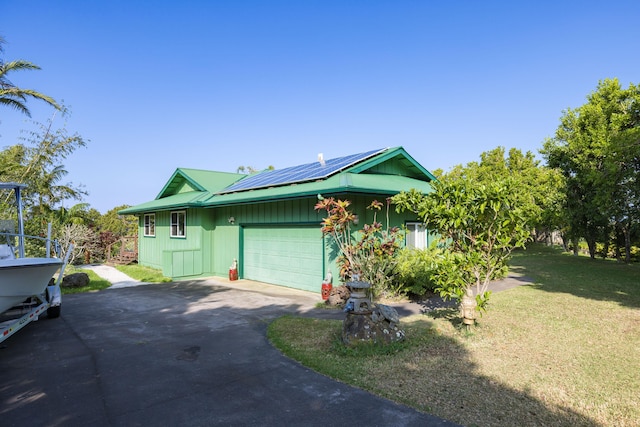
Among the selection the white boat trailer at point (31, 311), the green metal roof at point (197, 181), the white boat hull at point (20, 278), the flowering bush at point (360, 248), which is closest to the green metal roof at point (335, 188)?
the flowering bush at point (360, 248)

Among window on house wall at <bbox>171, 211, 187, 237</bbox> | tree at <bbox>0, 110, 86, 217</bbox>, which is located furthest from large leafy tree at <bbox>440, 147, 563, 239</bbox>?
tree at <bbox>0, 110, 86, 217</bbox>

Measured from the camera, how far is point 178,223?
1631 cm

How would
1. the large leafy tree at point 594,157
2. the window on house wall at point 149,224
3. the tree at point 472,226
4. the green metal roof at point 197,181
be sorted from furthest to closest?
the window on house wall at point 149,224
the green metal roof at point 197,181
the large leafy tree at point 594,157
the tree at point 472,226

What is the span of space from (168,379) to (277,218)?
7.84 meters

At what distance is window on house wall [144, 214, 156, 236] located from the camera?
61.0 feet

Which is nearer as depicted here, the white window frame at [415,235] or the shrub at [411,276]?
the shrub at [411,276]

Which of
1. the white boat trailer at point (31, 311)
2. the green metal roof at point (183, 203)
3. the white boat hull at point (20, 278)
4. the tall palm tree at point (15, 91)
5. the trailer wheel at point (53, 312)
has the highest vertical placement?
the tall palm tree at point (15, 91)

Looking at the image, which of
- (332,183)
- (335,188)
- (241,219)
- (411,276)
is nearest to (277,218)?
(241,219)

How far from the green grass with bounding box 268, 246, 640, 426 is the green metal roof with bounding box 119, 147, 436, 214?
3.74 metres

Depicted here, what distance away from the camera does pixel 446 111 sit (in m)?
16.0

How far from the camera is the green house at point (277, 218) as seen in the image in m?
10.5

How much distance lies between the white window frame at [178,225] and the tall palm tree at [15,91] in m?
6.07

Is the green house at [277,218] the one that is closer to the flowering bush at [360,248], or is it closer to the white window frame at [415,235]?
the white window frame at [415,235]

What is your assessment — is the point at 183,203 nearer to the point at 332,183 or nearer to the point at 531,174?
the point at 332,183
